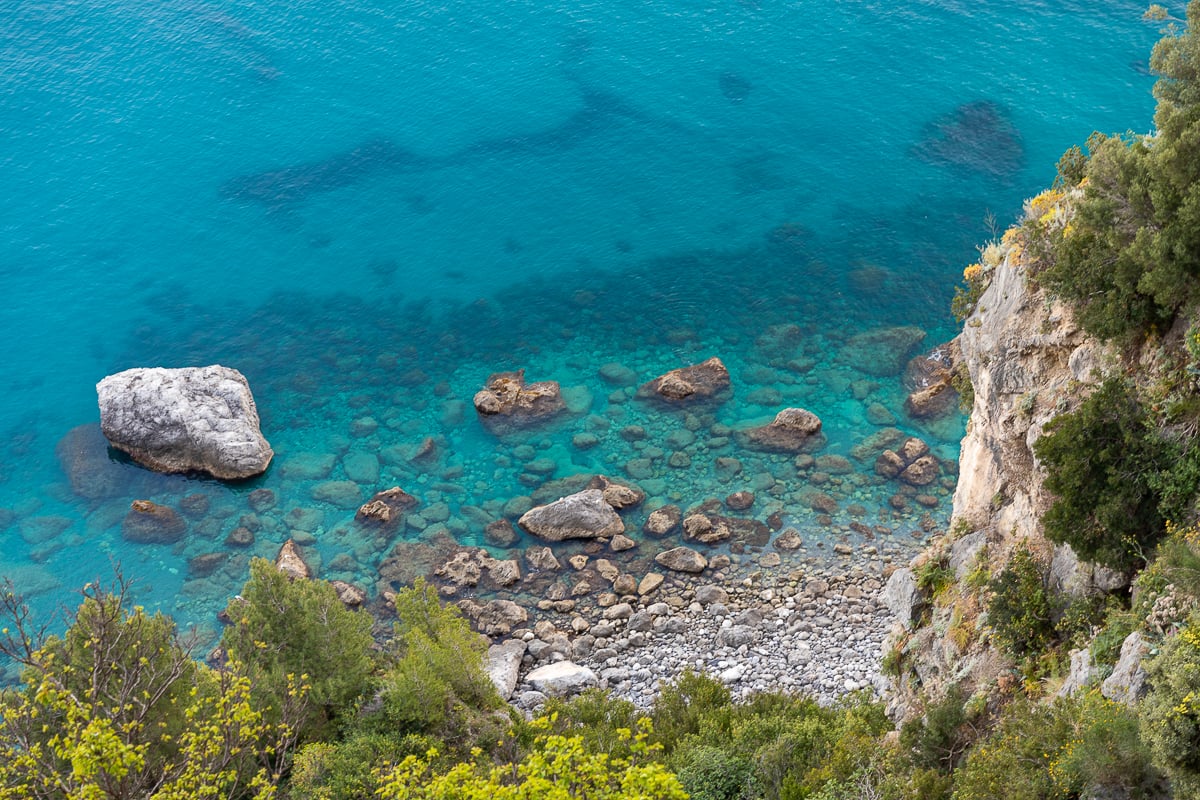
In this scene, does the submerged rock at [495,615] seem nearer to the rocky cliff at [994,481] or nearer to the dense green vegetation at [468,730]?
the dense green vegetation at [468,730]

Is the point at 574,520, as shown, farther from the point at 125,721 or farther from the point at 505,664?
the point at 125,721

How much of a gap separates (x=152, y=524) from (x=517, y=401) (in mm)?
19955

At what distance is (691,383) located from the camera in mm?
51906

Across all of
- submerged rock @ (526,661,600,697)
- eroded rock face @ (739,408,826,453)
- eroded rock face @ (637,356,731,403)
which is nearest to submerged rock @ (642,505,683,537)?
eroded rock face @ (739,408,826,453)

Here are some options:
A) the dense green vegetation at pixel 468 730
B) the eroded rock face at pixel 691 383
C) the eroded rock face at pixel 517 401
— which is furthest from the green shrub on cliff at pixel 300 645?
the eroded rock face at pixel 691 383

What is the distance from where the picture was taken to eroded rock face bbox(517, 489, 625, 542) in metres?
44.3

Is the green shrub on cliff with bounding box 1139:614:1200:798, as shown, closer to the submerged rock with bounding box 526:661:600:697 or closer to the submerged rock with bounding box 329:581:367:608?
the submerged rock with bounding box 526:661:600:697

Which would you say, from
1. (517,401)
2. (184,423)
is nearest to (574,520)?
(517,401)

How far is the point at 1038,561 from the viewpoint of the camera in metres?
21.8

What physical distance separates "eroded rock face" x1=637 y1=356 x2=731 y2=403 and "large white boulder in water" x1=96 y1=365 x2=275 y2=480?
21708 mm

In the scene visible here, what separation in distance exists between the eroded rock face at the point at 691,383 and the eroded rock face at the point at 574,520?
892 cm

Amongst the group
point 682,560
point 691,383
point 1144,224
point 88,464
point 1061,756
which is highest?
point 1144,224

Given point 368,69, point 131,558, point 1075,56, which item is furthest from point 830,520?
point 368,69

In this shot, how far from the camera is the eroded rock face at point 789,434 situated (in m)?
48.1
